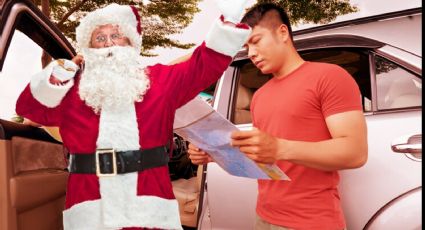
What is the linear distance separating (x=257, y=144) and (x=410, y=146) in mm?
912

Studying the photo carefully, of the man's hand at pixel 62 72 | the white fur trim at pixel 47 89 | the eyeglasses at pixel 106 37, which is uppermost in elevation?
the eyeglasses at pixel 106 37

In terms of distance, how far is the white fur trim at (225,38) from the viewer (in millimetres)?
1831

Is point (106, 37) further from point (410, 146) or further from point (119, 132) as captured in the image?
point (410, 146)

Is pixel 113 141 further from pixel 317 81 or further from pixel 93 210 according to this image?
pixel 317 81

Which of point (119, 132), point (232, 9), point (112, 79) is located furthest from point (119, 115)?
point (232, 9)

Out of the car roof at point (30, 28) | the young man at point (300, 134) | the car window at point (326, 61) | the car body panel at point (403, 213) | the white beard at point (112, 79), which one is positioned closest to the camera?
the young man at point (300, 134)

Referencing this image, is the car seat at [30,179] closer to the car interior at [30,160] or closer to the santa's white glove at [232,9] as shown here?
the car interior at [30,160]

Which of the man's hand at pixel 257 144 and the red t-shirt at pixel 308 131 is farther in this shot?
the red t-shirt at pixel 308 131

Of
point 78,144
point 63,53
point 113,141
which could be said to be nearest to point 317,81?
point 113,141

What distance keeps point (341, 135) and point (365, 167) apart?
0.52 m

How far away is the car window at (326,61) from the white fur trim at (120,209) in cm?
124

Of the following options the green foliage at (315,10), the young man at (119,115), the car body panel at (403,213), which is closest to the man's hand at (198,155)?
the young man at (119,115)

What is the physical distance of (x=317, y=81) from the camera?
→ 6.17 ft

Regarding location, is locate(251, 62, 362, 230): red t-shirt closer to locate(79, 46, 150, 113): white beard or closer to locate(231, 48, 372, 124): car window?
locate(231, 48, 372, 124): car window
